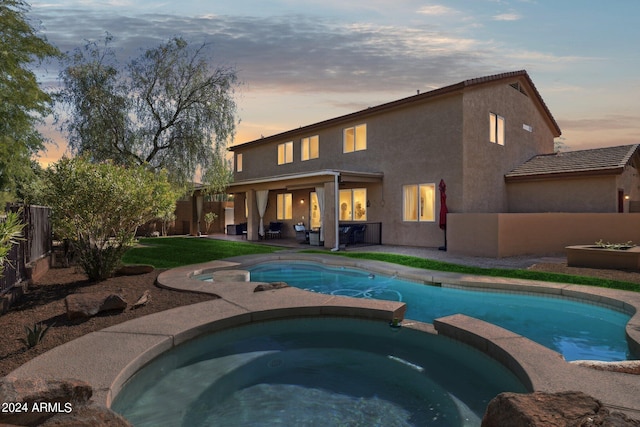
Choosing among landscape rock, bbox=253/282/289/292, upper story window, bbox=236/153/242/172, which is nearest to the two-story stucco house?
upper story window, bbox=236/153/242/172

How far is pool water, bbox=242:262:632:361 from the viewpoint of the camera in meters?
5.60

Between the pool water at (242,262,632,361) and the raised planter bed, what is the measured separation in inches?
151

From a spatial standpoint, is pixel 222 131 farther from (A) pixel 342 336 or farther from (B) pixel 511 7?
(A) pixel 342 336

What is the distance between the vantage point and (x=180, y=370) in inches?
172

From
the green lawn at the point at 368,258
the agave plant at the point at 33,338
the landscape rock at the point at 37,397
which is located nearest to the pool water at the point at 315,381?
the landscape rock at the point at 37,397

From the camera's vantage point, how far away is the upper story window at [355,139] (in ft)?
59.2

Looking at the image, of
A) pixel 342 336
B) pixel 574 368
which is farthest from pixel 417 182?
pixel 574 368

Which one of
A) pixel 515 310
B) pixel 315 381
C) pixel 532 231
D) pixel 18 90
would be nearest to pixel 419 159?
pixel 532 231

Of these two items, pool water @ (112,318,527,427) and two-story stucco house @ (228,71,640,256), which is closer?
pool water @ (112,318,527,427)

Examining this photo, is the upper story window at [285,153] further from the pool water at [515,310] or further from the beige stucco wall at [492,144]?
the pool water at [515,310]

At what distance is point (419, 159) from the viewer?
613 inches

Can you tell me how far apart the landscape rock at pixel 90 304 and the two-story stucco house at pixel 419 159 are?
1034 cm

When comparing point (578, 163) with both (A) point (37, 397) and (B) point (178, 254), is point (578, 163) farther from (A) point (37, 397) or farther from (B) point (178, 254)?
(A) point (37, 397)

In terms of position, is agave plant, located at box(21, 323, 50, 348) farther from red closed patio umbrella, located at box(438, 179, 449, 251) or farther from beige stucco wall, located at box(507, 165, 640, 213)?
beige stucco wall, located at box(507, 165, 640, 213)
